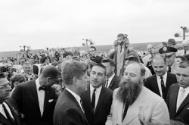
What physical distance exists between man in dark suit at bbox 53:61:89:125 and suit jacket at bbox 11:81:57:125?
1.93m

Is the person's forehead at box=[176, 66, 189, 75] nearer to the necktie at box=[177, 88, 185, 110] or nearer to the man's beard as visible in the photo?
the necktie at box=[177, 88, 185, 110]

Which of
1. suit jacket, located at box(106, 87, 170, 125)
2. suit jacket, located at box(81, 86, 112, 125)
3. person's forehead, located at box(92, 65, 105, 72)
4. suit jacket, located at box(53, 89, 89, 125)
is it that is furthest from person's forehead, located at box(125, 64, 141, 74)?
suit jacket, located at box(53, 89, 89, 125)

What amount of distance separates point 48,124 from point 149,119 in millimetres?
2092

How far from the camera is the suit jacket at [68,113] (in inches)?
126

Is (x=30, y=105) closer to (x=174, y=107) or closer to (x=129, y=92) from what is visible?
(x=129, y=92)

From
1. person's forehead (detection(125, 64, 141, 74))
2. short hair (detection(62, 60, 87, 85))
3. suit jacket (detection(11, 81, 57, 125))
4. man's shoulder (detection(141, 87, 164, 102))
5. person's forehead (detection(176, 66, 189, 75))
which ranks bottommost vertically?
suit jacket (detection(11, 81, 57, 125))

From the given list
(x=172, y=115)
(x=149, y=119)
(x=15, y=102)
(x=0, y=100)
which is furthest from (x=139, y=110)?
(x=15, y=102)

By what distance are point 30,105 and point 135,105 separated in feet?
6.62

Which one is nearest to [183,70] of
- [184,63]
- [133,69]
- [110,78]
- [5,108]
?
[184,63]

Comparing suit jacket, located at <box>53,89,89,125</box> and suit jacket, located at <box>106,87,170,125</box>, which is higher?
suit jacket, located at <box>53,89,89,125</box>

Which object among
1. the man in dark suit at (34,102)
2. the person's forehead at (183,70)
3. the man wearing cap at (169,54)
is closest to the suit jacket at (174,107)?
the person's forehead at (183,70)

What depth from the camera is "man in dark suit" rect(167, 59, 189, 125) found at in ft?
15.3

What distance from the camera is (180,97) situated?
4.87 m

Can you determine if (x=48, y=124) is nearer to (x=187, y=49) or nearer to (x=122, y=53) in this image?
(x=122, y=53)
